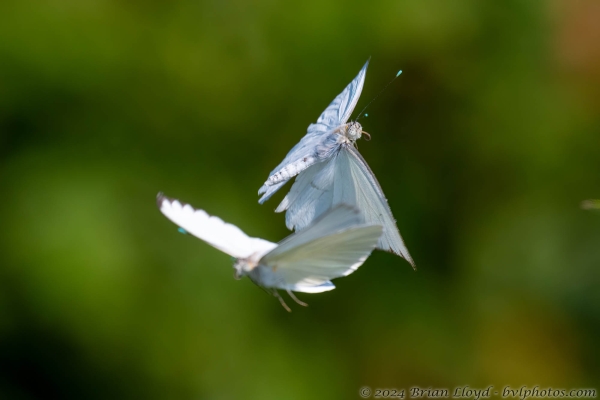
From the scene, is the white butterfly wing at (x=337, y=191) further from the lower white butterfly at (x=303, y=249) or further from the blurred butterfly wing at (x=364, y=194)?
the lower white butterfly at (x=303, y=249)

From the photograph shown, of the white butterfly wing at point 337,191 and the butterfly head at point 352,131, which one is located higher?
the butterfly head at point 352,131

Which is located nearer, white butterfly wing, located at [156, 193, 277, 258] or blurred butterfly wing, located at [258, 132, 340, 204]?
white butterfly wing, located at [156, 193, 277, 258]

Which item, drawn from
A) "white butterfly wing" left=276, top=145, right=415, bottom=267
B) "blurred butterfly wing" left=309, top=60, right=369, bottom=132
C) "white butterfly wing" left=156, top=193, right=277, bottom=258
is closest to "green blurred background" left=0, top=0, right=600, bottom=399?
"blurred butterfly wing" left=309, top=60, right=369, bottom=132

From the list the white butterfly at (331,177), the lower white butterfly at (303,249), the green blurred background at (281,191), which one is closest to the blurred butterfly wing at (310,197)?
the white butterfly at (331,177)

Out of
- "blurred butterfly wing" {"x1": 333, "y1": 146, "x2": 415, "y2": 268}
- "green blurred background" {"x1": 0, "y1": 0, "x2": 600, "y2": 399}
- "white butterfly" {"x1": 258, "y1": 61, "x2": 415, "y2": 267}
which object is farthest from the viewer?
"green blurred background" {"x1": 0, "y1": 0, "x2": 600, "y2": 399}

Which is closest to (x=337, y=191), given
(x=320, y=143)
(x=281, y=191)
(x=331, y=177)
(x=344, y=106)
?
(x=331, y=177)

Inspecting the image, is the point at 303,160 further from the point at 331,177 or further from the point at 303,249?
the point at 303,249

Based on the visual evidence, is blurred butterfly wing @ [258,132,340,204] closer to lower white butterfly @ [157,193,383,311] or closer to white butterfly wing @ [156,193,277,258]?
white butterfly wing @ [156,193,277,258]
